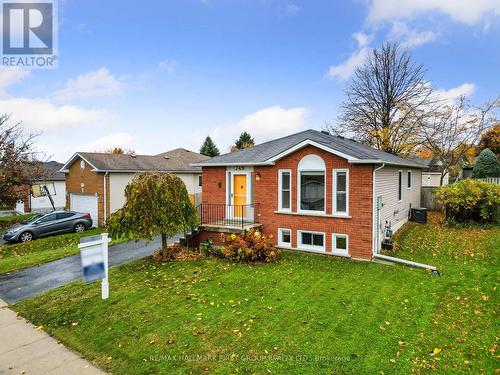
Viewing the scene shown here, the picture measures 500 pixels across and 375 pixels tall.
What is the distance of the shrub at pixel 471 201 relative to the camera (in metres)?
15.8

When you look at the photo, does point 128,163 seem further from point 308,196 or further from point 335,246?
point 335,246

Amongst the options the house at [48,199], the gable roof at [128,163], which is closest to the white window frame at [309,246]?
the gable roof at [128,163]

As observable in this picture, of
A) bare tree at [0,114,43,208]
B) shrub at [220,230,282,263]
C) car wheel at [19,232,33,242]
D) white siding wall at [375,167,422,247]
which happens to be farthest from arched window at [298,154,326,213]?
bare tree at [0,114,43,208]

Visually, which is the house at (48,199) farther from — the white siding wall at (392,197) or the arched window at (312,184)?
the white siding wall at (392,197)

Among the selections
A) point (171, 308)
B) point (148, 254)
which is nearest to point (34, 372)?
point (171, 308)

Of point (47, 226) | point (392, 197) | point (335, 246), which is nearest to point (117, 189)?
point (47, 226)

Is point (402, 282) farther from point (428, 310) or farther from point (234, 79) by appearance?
point (234, 79)

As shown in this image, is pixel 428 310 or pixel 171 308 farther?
pixel 171 308

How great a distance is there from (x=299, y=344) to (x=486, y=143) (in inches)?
1902

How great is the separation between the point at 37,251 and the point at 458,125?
30.8 m

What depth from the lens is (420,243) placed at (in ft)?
43.4

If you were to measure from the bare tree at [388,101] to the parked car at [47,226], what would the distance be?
22839mm

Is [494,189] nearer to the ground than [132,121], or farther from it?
nearer to the ground

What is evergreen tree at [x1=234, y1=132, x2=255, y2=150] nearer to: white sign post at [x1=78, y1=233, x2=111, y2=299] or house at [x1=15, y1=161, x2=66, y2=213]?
house at [x1=15, y1=161, x2=66, y2=213]
